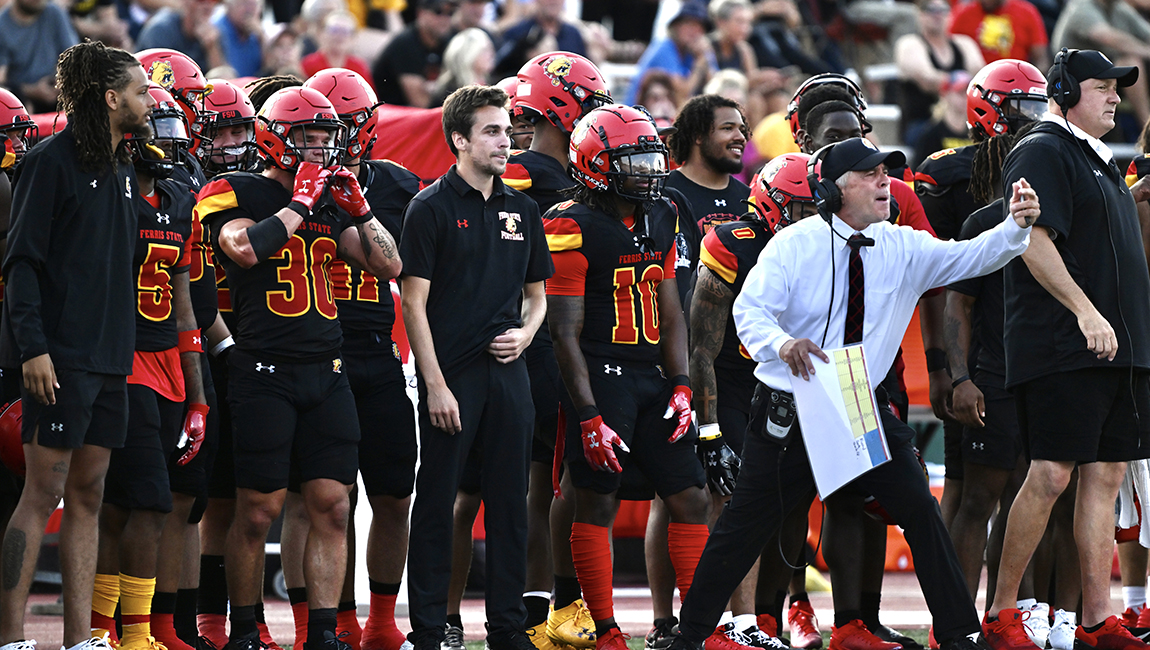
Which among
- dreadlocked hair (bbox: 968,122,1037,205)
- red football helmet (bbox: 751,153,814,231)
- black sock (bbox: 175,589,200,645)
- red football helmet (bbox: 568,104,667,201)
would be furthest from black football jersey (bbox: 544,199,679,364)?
black sock (bbox: 175,589,200,645)

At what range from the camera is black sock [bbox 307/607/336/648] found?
645 cm

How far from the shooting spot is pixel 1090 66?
22.4ft

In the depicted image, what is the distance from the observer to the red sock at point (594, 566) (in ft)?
22.9

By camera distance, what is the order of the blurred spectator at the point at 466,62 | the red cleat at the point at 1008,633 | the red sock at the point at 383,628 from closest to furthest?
the red cleat at the point at 1008,633
the red sock at the point at 383,628
the blurred spectator at the point at 466,62

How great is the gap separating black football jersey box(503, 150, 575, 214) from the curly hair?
658 millimetres

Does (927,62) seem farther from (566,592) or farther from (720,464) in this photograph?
(566,592)

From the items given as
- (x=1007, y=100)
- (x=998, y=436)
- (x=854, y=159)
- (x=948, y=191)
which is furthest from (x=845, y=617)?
(x=1007, y=100)

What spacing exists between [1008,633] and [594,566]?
187cm

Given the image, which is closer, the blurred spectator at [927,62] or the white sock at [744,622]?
the white sock at [744,622]

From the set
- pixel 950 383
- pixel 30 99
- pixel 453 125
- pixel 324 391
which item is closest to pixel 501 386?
pixel 324 391

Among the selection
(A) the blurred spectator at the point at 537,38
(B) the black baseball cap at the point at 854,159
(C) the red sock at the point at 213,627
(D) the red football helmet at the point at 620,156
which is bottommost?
(C) the red sock at the point at 213,627

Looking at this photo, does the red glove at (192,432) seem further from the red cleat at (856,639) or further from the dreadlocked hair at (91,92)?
the red cleat at (856,639)

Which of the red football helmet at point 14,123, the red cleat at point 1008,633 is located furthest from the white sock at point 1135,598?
the red football helmet at point 14,123

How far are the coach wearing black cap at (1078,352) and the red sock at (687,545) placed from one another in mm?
1347
